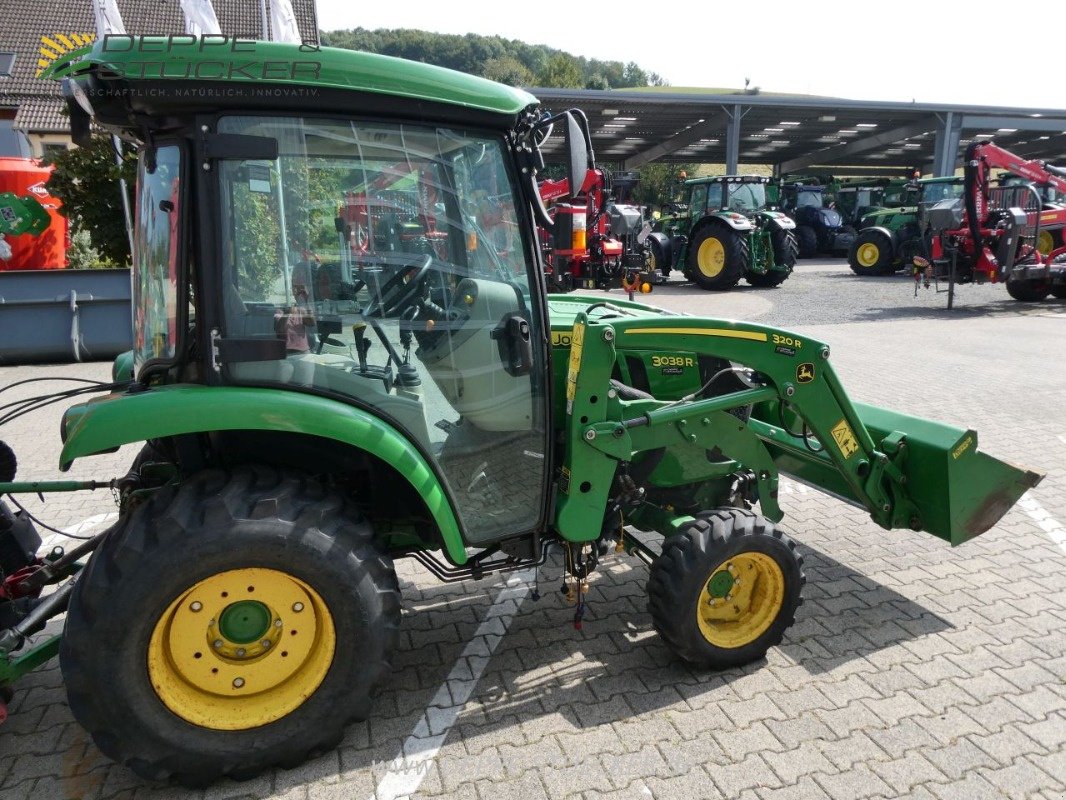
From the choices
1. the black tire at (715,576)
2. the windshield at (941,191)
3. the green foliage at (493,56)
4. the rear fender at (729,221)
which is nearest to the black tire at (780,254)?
the rear fender at (729,221)

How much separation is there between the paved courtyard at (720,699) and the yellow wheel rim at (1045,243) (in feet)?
38.0

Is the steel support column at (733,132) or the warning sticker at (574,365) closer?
the warning sticker at (574,365)

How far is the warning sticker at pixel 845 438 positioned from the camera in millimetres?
3371

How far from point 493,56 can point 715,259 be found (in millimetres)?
80875

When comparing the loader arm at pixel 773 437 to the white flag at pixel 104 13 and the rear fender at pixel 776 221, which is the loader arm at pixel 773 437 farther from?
the rear fender at pixel 776 221

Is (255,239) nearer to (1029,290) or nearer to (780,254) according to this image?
(780,254)

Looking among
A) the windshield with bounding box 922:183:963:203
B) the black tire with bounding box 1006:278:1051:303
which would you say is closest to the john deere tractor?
the windshield with bounding box 922:183:963:203

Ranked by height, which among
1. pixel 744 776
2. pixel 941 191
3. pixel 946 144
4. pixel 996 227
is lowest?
pixel 744 776

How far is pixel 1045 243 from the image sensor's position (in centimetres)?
1412

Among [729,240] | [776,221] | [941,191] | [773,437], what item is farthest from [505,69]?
[773,437]

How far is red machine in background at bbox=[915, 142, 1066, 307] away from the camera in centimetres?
1288

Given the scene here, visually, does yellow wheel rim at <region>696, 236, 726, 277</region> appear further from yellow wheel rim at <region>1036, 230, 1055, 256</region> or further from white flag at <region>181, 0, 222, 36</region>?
white flag at <region>181, 0, 222, 36</region>

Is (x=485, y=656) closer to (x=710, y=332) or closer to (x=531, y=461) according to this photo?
(x=531, y=461)

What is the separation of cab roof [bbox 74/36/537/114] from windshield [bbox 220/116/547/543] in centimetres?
13
